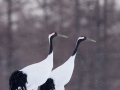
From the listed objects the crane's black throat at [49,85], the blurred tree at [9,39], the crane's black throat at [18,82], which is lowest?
the blurred tree at [9,39]

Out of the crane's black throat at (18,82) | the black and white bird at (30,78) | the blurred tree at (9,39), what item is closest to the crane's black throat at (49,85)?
the black and white bird at (30,78)

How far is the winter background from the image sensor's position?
19.0 m

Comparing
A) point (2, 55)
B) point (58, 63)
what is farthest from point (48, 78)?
point (2, 55)

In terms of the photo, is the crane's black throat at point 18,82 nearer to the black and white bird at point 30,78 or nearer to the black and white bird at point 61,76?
the black and white bird at point 30,78

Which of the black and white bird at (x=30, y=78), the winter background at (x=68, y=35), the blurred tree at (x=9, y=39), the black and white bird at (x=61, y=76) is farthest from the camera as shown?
the blurred tree at (x=9, y=39)

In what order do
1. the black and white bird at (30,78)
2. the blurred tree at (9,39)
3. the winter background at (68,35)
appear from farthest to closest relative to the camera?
1. the blurred tree at (9,39)
2. the winter background at (68,35)
3. the black and white bird at (30,78)

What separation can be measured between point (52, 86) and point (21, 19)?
938 centimetres

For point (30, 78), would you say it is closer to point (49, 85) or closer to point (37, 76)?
point (37, 76)

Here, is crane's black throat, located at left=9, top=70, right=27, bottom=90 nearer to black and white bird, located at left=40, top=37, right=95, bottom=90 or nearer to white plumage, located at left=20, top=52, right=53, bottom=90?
white plumage, located at left=20, top=52, right=53, bottom=90

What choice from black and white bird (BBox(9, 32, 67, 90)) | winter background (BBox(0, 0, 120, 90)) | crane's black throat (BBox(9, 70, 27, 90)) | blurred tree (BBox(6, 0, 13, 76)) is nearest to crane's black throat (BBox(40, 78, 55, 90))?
→ black and white bird (BBox(9, 32, 67, 90))

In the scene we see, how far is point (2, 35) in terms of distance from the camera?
20078mm

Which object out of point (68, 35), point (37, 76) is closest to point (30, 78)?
point (37, 76)

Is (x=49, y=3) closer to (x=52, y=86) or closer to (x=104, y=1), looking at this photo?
(x=104, y=1)

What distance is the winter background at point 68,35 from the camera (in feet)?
62.3
